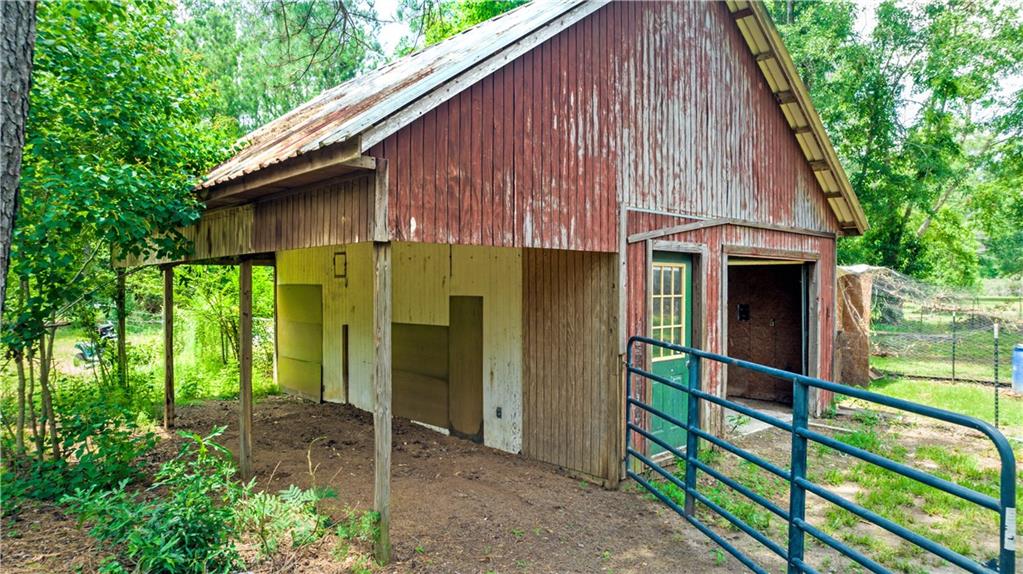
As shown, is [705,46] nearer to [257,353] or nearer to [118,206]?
[118,206]

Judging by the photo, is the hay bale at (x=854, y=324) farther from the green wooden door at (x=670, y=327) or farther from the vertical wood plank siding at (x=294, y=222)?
the vertical wood plank siding at (x=294, y=222)

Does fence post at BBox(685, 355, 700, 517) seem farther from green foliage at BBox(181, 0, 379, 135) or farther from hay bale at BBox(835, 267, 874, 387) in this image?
green foliage at BBox(181, 0, 379, 135)

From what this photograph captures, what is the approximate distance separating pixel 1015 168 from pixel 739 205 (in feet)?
45.5

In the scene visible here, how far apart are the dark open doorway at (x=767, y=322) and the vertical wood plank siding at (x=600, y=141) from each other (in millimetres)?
1955

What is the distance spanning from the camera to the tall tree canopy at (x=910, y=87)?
1508 centimetres

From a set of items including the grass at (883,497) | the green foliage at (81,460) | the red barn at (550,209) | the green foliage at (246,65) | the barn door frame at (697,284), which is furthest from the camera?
the green foliage at (246,65)

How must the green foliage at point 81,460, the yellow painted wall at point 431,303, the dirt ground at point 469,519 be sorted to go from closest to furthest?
1. the dirt ground at point 469,519
2. the green foliage at point 81,460
3. the yellow painted wall at point 431,303

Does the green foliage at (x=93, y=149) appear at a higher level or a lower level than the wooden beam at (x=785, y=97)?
lower

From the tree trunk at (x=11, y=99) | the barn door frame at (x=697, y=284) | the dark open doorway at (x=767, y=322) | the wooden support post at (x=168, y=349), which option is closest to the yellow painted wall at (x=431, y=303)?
the barn door frame at (x=697, y=284)

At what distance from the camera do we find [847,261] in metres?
18.5

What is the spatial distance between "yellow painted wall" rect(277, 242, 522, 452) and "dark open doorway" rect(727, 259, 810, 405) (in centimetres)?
468

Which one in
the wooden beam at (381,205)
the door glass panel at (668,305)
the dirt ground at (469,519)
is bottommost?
the dirt ground at (469,519)

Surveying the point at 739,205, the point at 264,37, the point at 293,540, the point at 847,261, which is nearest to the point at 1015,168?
the point at 847,261

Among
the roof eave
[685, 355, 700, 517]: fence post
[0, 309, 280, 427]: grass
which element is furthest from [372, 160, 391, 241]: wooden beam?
[0, 309, 280, 427]: grass
